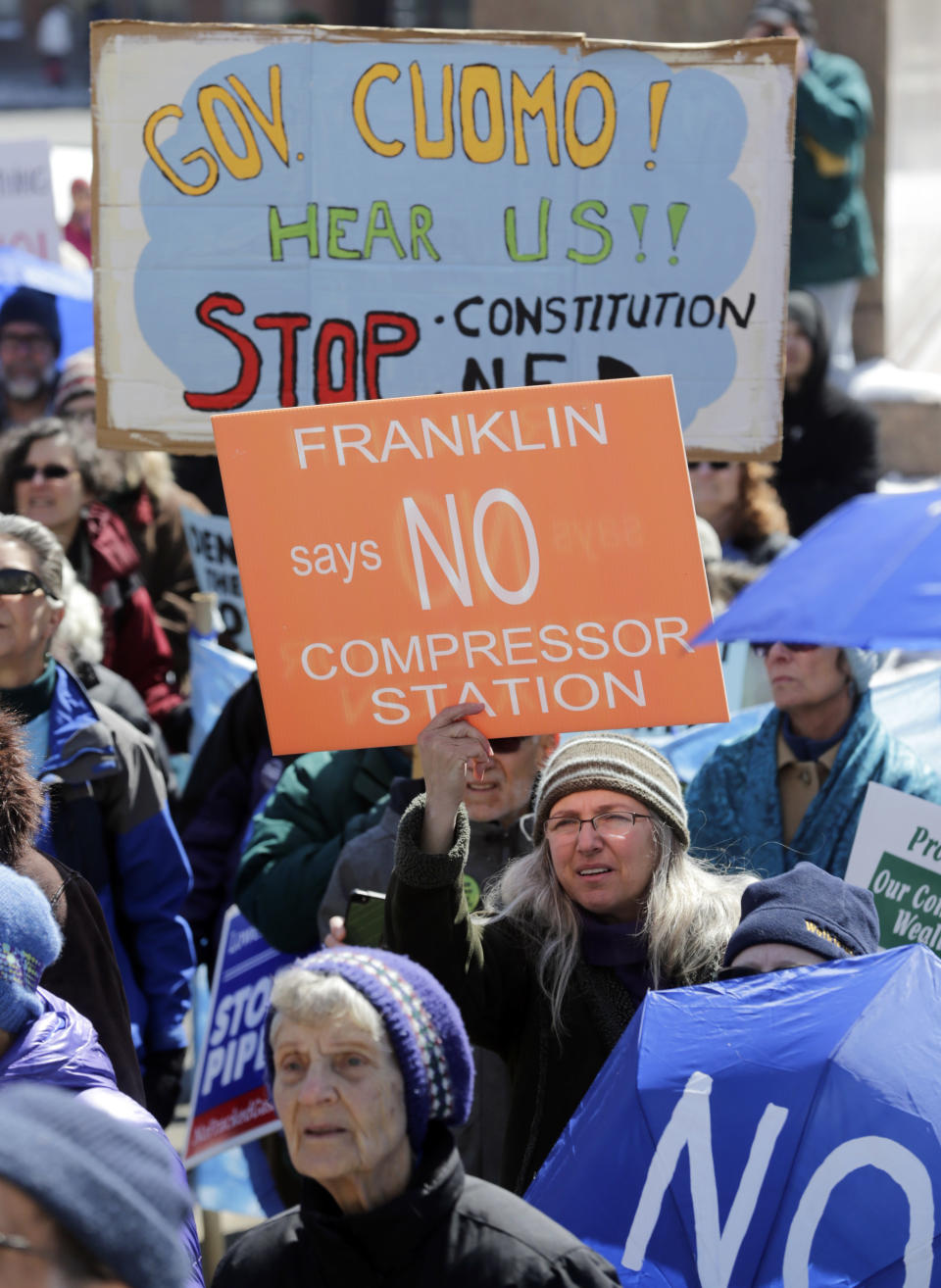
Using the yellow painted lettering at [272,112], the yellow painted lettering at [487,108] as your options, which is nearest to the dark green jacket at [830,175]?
the yellow painted lettering at [487,108]

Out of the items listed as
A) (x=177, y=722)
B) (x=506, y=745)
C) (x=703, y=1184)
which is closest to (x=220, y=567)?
(x=177, y=722)

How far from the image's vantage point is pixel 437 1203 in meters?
2.20

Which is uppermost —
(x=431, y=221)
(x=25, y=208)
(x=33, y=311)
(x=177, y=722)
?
(x=431, y=221)

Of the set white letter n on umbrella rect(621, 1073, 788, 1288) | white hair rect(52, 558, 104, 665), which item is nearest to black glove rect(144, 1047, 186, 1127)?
white hair rect(52, 558, 104, 665)

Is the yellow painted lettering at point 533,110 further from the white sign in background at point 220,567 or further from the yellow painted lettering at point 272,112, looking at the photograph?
the white sign in background at point 220,567

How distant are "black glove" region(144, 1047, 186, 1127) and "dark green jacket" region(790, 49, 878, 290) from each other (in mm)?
4937

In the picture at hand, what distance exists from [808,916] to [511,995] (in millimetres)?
520

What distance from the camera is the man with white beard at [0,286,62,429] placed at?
7.02m

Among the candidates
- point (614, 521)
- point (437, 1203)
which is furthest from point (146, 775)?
point (437, 1203)

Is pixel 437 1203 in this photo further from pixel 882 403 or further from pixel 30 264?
pixel 882 403

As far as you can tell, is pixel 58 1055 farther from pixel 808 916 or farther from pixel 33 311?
pixel 33 311

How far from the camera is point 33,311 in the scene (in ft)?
23.0

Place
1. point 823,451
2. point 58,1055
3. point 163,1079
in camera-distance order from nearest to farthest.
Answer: point 58,1055 → point 163,1079 → point 823,451

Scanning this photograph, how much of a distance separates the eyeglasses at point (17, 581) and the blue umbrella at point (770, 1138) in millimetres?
1856
